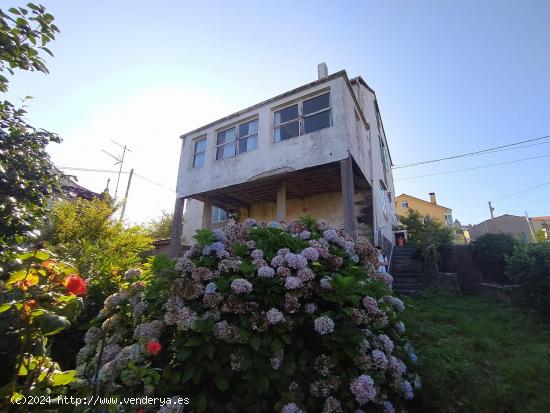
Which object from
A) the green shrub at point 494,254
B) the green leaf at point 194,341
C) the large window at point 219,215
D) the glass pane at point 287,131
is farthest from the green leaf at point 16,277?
the large window at point 219,215

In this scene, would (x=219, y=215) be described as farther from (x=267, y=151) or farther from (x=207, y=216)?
(x=267, y=151)

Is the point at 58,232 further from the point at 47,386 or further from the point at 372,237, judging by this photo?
the point at 372,237

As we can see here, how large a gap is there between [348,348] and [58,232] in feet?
32.3

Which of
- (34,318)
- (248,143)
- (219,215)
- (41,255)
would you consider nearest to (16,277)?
(41,255)

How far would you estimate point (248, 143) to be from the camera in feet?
35.1

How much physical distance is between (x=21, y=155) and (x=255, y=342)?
2.82m

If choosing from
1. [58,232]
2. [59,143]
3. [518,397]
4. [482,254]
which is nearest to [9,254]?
[59,143]

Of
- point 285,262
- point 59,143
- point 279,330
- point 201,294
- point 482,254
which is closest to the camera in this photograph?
point 279,330

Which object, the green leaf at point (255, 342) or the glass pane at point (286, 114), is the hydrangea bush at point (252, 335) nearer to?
the green leaf at point (255, 342)

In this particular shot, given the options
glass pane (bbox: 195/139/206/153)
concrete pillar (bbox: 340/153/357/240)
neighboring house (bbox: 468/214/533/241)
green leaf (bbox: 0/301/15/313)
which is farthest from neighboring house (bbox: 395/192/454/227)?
green leaf (bbox: 0/301/15/313)

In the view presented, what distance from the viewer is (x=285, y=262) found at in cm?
239

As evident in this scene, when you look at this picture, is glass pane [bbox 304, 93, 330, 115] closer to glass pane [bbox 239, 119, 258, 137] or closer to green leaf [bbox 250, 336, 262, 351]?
glass pane [bbox 239, 119, 258, 137]

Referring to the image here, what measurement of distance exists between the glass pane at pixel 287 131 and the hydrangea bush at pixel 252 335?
7534 mm

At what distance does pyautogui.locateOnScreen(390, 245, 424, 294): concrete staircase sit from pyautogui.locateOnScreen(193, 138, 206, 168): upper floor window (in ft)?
28.1
